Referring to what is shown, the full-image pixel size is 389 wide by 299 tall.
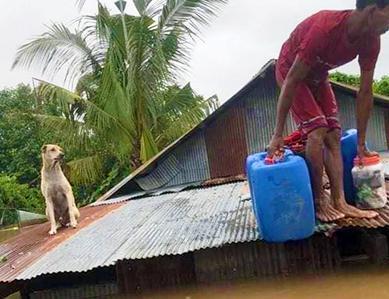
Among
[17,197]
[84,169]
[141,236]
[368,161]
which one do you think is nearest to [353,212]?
[368,161]

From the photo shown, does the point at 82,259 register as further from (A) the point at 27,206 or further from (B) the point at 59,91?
(A) the point at 27,206

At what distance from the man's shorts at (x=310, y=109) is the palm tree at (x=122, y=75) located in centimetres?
697

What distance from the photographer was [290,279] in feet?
14.1

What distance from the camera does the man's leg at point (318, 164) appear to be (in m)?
4.02

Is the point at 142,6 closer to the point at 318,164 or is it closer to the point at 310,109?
the point at 310,109

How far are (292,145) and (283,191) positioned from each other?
0.69 metres

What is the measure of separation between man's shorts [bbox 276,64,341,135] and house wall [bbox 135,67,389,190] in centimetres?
656

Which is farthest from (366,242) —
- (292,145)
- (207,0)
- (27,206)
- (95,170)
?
(27,206)

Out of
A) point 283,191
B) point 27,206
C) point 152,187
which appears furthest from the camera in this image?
point 27,206

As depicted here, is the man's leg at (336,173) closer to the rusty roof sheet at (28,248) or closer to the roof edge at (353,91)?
the rusty roof sheet at (28,248)

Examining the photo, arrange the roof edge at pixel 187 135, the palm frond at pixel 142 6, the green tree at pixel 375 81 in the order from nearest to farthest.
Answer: the roof edge at pixel 187 135
the palm frond at pixel 142 6
the green tree at pixel 375 81

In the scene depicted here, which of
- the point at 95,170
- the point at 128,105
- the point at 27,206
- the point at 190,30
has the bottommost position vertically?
the point at 27,206

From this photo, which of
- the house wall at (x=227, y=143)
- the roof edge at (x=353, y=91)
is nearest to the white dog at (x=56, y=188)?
the house wall at (x=227, y=143)

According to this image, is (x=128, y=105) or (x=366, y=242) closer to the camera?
(x=366, y=242)
